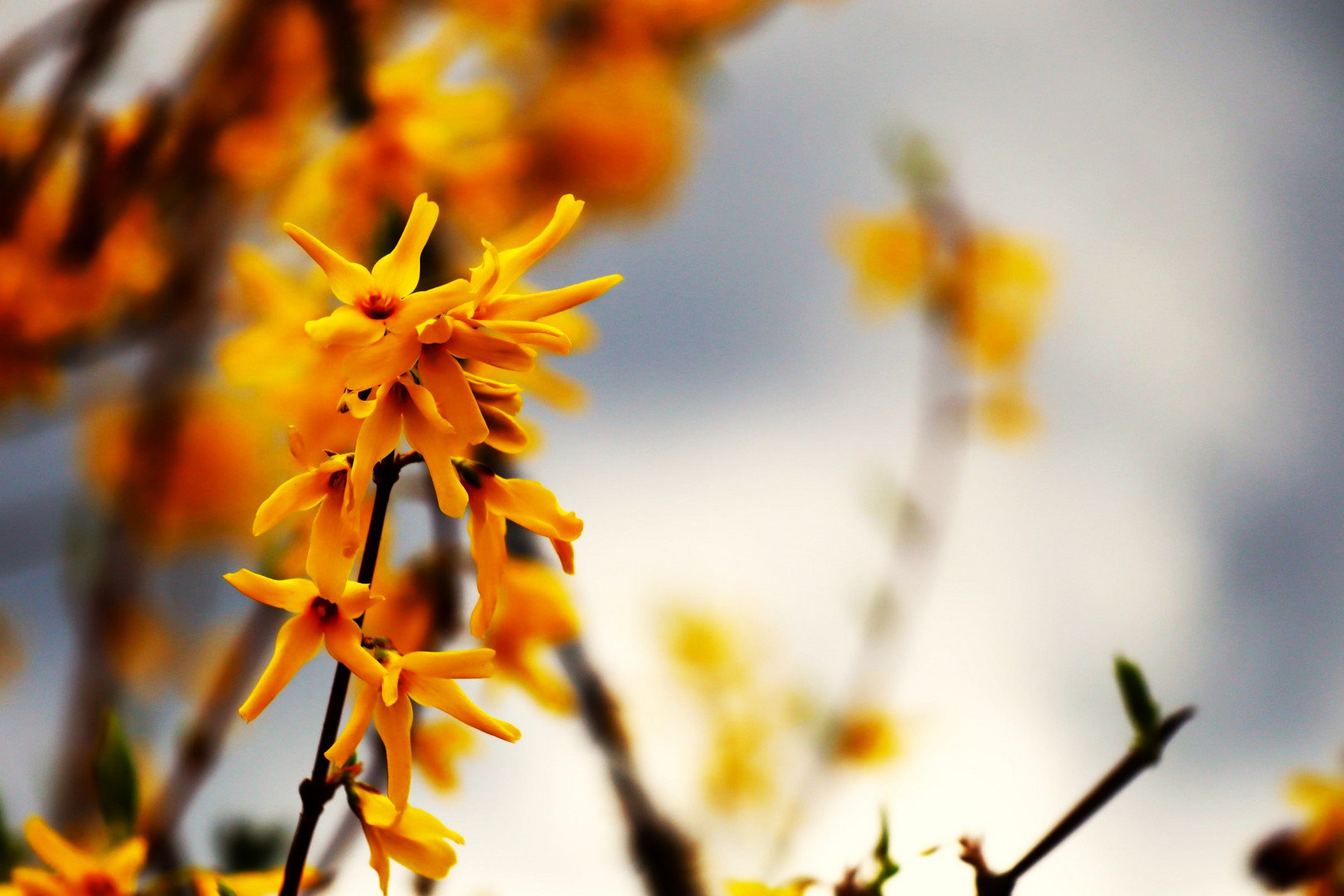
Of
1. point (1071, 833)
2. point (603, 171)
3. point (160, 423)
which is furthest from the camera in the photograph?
point (603, 171)

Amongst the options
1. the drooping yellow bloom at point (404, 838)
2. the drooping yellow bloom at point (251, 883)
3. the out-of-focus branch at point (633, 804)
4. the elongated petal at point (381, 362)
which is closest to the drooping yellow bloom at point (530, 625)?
the out-of-focus branch at point (633, 804)

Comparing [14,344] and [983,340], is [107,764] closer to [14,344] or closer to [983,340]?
[14,344]

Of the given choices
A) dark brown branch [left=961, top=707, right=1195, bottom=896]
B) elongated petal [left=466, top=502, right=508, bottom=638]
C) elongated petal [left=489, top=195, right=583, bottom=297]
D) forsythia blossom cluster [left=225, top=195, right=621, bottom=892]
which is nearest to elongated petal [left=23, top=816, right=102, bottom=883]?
forsythia blossom cluster [left=225, top=195, right=621, bottom=892]

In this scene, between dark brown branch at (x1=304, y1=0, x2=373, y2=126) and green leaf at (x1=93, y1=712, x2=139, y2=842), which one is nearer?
green leaf at (x1=93, y1=712, x2=139, y2=842)

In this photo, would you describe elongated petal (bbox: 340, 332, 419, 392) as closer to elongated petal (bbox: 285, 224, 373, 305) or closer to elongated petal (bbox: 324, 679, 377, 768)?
elongated petal (bbox: 285, 224, 373, 305)

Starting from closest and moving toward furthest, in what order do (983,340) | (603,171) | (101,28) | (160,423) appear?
(101,28)
(160,423)
(603,171)
(983,340)

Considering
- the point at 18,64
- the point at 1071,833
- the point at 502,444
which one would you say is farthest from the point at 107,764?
the point at 18,64

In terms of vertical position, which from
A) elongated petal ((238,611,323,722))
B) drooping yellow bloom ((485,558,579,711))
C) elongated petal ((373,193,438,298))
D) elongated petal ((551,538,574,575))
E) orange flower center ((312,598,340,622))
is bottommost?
elongated petal ((238,611,323,722))
